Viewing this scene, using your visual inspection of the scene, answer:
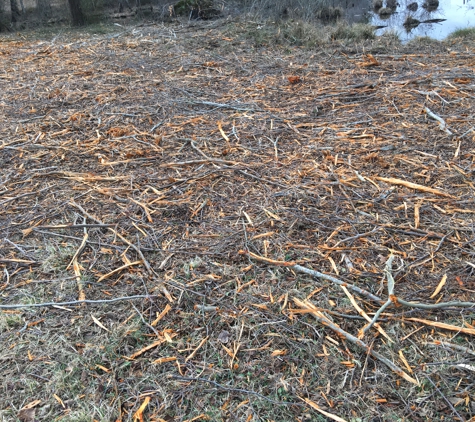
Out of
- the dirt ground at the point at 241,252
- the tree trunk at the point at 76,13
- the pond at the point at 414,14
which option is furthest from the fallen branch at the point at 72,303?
the pond at the point at 414,14

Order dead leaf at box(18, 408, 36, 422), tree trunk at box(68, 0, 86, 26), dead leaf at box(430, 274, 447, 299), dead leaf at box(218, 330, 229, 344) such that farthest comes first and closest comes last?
tree trunk at box(68, 0, 86, 26)
dead leaf at box(430, 274, 447, 299)
dead leaf at box(218, 330, 229, 344)
dead leaf at box(18, 408, 36, 422)

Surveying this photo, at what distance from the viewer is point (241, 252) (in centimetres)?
208

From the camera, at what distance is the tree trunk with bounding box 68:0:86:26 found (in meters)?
7.75

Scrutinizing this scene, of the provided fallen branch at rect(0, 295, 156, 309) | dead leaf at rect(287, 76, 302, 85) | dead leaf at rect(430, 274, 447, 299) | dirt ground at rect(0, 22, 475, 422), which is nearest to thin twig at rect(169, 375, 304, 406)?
dirt ground at rect(0, 22, 475, 422)

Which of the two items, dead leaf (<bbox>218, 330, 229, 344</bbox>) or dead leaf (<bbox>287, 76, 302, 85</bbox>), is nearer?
dead leaf (<bbox>218, 330, 229, 344</bbox>)

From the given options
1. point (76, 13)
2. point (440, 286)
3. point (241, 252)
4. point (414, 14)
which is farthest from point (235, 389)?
point (414, 14)

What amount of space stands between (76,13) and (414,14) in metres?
8.33

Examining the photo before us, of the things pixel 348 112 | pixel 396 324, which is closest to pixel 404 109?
pixel 348 112

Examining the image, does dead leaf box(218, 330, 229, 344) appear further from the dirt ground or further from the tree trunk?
the tree trunk

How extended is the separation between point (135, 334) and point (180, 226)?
2.34ft

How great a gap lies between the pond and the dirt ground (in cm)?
647

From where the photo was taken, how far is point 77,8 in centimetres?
779

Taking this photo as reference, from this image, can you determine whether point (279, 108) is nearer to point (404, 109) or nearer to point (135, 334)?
point (404, 109)

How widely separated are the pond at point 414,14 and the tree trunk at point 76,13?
5933 millimetres
